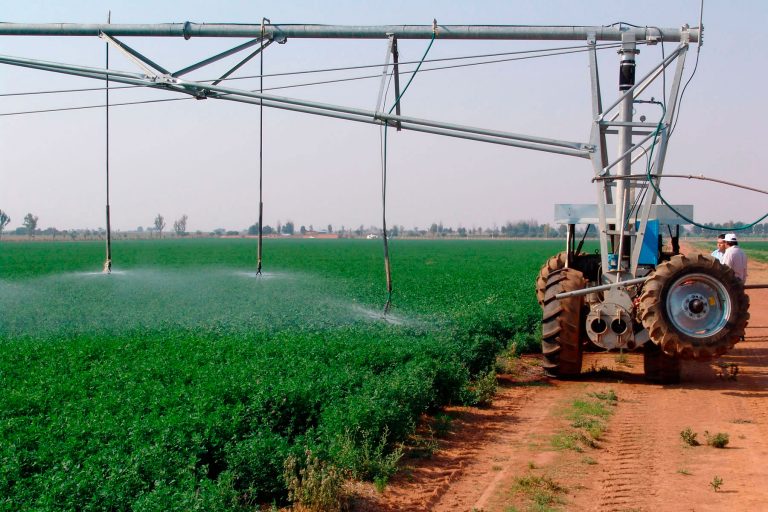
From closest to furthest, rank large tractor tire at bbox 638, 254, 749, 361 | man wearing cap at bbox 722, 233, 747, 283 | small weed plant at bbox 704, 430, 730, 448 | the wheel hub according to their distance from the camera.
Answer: small weed plant at bbox 704, 430, 730, 448 → large tractor tire at bbox 638, 254, 749, 361 → the wheel hub → man wearing cap at bbox 722, 233, 747, 283

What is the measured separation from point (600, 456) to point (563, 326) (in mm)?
3416

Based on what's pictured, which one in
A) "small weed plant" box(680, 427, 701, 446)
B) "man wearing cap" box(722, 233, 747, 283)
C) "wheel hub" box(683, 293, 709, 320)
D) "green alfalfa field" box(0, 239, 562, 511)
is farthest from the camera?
"man wearing cap" box(722, 233, 747, 283)

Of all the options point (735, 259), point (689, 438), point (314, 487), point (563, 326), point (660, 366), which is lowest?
point (689, 438)

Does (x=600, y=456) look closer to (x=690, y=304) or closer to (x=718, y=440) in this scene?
(x=718, y=440)

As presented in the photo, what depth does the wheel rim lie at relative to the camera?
9406 millimetres

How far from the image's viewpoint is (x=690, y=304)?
31.0ft

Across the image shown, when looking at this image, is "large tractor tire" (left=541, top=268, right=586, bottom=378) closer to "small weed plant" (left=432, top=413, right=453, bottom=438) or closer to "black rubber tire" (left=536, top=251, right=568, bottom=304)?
"small weed plant" (left=432, top=413, right=453, bottom=438)

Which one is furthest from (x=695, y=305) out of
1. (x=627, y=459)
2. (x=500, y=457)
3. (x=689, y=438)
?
(x=500, y=457)

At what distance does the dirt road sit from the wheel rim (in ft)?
3.56

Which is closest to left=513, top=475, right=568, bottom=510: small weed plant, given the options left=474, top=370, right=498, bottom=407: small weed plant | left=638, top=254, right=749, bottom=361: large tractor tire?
left=474, top=370, right=498, bottom=407: small weed plant

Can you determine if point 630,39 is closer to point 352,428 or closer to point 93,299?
point 352,428

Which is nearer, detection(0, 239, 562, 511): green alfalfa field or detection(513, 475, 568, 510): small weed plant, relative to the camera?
detection(0, 239, 562, 511): green alfalfa field

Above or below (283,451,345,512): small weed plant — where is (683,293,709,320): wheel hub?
above

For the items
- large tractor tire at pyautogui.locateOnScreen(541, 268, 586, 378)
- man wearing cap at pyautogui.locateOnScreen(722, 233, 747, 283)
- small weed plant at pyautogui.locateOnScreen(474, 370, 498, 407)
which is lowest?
small weed plant at pyautogui.locateOnScreen(474, 370, 498, 407)
